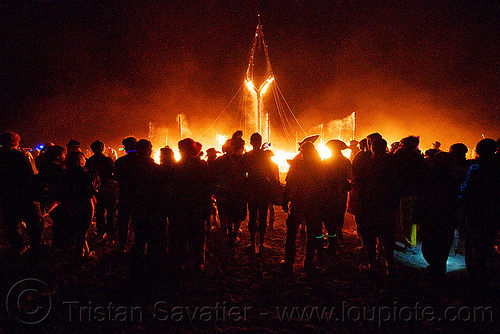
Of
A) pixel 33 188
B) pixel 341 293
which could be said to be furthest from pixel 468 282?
pixel 33 188

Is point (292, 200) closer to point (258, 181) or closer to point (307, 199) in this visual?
point (307, 199)

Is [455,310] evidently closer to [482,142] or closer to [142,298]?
[482,142]

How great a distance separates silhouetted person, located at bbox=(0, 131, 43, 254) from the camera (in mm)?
3902

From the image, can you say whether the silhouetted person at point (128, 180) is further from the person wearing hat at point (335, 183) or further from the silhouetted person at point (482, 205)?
the silhouetted person at point (482, 205)

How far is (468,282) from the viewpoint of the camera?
138 inches

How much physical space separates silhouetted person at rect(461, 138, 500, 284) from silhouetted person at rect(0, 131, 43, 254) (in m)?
7.37

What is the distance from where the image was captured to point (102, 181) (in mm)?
4887

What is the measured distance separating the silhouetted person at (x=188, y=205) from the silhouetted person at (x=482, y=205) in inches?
166

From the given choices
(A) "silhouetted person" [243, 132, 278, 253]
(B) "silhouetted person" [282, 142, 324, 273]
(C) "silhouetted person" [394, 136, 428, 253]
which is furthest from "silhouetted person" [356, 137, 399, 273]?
(A) "silhouetted person" [243, 132, 278, 253]

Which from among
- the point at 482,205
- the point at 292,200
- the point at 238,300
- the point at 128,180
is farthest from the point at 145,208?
the point at 482,205

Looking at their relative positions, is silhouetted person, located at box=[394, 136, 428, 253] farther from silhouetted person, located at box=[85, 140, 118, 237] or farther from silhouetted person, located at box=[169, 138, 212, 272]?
silhouetted person, located at box=[85, 140, 118, 237]

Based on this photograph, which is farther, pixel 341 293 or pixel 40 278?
pixel 40 278

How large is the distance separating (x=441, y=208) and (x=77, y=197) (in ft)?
19.9

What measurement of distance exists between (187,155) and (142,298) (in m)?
2.14
